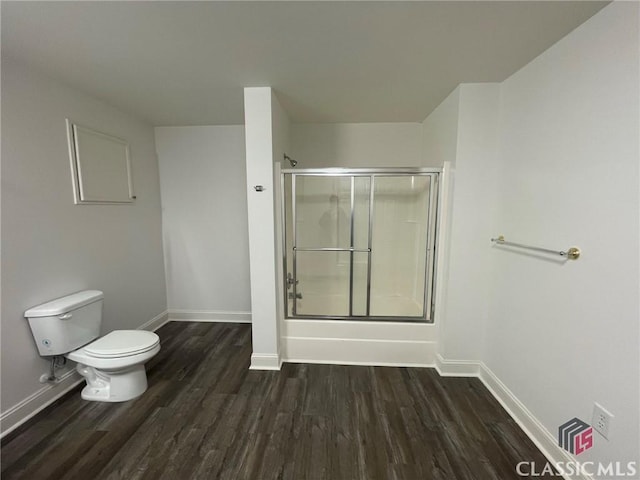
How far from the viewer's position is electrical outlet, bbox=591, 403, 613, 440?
117 cm

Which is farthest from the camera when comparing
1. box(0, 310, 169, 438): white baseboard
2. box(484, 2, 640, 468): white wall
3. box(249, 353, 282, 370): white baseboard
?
box(249, 353, 282, 370): white baseboard

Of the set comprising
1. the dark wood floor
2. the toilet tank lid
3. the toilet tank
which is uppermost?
the toilet tank lid

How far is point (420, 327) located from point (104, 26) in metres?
2.78

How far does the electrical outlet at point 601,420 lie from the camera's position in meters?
1.17

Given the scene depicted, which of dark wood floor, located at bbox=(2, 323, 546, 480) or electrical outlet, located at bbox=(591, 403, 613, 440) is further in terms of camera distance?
dark wood floor, located at bbox=(2, 323, 546, 480)

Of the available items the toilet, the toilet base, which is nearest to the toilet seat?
the toilet

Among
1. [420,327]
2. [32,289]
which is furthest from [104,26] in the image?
[420,327]

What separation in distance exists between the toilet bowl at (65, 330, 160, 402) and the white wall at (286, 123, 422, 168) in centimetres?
222

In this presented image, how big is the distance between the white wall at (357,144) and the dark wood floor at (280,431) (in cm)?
211

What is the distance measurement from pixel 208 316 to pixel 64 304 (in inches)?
59.2

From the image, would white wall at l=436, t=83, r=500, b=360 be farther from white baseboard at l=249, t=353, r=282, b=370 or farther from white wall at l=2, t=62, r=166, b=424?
white wall at l=2, t=62, r=166, b=424

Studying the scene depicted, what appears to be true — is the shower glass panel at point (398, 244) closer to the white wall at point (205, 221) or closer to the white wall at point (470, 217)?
the white wall at point (470, 217)

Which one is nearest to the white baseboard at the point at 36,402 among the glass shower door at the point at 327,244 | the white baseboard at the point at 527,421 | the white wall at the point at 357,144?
the glass shower door at the point at 327,244

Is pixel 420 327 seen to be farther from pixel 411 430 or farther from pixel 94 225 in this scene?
pixel 94 225
